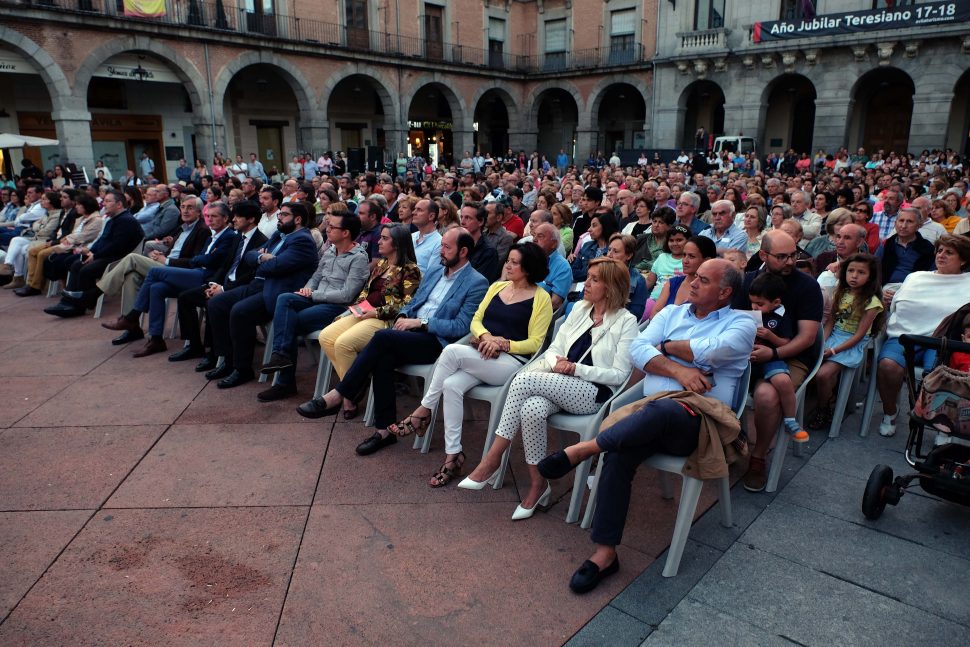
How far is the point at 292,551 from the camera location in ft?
10.6

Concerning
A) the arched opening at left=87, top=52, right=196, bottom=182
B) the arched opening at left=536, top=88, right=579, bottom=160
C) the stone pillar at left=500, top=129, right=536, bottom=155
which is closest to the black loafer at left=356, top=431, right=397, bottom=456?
the arched opening at left=87, top=52, right=196, bottom=182

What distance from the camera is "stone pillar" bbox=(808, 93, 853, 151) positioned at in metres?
23.1

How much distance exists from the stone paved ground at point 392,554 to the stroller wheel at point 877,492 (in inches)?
3.4

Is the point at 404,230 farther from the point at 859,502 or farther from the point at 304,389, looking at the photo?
the point at 859,502

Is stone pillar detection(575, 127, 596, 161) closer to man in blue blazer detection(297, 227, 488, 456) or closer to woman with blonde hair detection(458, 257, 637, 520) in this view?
man in blue blazer detection(297, 227, 488, 456)

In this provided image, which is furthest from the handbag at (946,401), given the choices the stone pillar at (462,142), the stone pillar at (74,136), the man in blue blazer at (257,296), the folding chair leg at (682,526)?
the stone pillar at (462,142)

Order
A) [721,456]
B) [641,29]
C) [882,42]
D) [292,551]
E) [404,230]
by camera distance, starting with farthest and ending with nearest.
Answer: [641,29], [882,42], [404,230], [292,551], [721,456]

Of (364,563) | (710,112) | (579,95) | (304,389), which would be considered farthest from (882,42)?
(364,563)

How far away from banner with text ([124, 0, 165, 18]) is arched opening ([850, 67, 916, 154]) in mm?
24211

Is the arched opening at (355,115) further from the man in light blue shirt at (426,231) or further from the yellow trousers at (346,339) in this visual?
the yellow trousers at (346,339)

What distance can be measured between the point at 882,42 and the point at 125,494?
2529cm

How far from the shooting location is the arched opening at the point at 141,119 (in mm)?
21289

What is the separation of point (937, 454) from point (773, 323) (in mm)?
1087

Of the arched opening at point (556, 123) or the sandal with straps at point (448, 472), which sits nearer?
the sandal with straps at point (448, 472)
